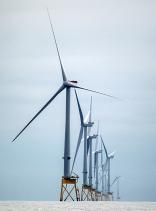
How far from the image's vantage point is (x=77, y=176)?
551 ft

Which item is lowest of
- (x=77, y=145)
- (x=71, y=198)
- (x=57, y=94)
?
(x=71, y=198)

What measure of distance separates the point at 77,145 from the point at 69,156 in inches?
495

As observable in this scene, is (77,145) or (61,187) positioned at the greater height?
(77,145)

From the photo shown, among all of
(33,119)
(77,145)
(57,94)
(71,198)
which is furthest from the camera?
(71,198)

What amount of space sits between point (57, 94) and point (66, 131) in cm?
1052

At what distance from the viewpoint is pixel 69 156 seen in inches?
5955

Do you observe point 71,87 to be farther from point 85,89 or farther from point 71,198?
point 71,198

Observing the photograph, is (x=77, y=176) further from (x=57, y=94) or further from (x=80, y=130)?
(x=57, y=94)

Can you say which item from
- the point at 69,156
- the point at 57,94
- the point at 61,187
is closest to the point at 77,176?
the point at 61,187

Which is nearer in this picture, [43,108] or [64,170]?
[43,108]

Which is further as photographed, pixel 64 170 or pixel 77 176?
pixel 77 176

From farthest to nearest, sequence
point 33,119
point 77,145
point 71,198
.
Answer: point 71,198, point 77,145, point 33,119

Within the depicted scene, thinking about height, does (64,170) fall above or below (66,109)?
below

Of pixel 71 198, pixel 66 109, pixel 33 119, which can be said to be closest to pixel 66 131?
pixel 66 109
